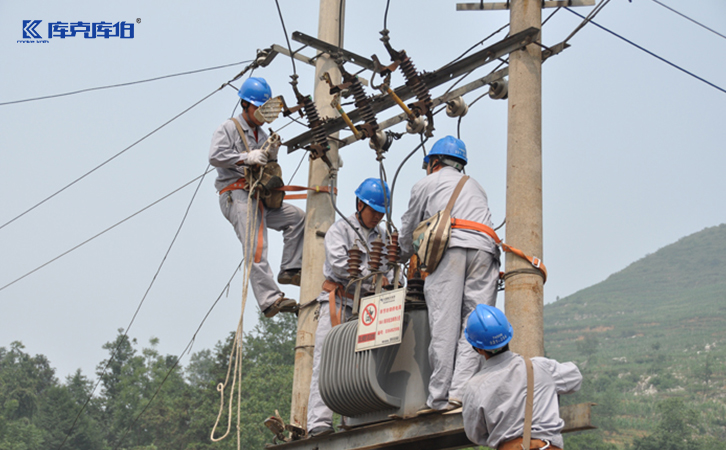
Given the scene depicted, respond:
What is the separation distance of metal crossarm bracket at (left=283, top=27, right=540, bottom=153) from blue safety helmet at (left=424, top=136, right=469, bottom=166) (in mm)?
714

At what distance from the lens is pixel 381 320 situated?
555cm

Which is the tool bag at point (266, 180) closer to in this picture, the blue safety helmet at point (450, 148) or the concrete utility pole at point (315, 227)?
Answer: the concrete utility pole at point (315, 227)

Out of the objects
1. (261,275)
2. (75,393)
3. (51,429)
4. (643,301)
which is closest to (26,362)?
(75,393)

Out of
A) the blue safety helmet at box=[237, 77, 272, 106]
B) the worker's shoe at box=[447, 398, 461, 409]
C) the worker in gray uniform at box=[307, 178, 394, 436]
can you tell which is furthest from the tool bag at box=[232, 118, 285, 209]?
the worker's shoe at box=[447, 398, 461, 409]

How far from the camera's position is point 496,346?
482 centimetres

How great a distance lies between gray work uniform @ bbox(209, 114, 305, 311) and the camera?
303 inches

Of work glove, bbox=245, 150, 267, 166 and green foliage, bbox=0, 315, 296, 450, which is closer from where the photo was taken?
work glove, bbox=245, 150, 267, 166

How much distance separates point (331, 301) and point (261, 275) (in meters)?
1.02

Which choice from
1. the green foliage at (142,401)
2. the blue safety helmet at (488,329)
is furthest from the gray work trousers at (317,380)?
the green foliage at (142,401)

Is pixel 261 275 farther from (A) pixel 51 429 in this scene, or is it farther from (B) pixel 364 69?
(A) pixel 51 429

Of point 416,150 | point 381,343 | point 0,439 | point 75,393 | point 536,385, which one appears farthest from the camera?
point 75,393

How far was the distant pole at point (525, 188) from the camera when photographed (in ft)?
17.0

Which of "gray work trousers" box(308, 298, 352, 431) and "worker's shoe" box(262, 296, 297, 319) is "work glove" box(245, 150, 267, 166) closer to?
"worker's shoe" box(262, 296, 297, 319)

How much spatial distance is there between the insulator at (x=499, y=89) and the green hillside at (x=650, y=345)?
67.1 m
